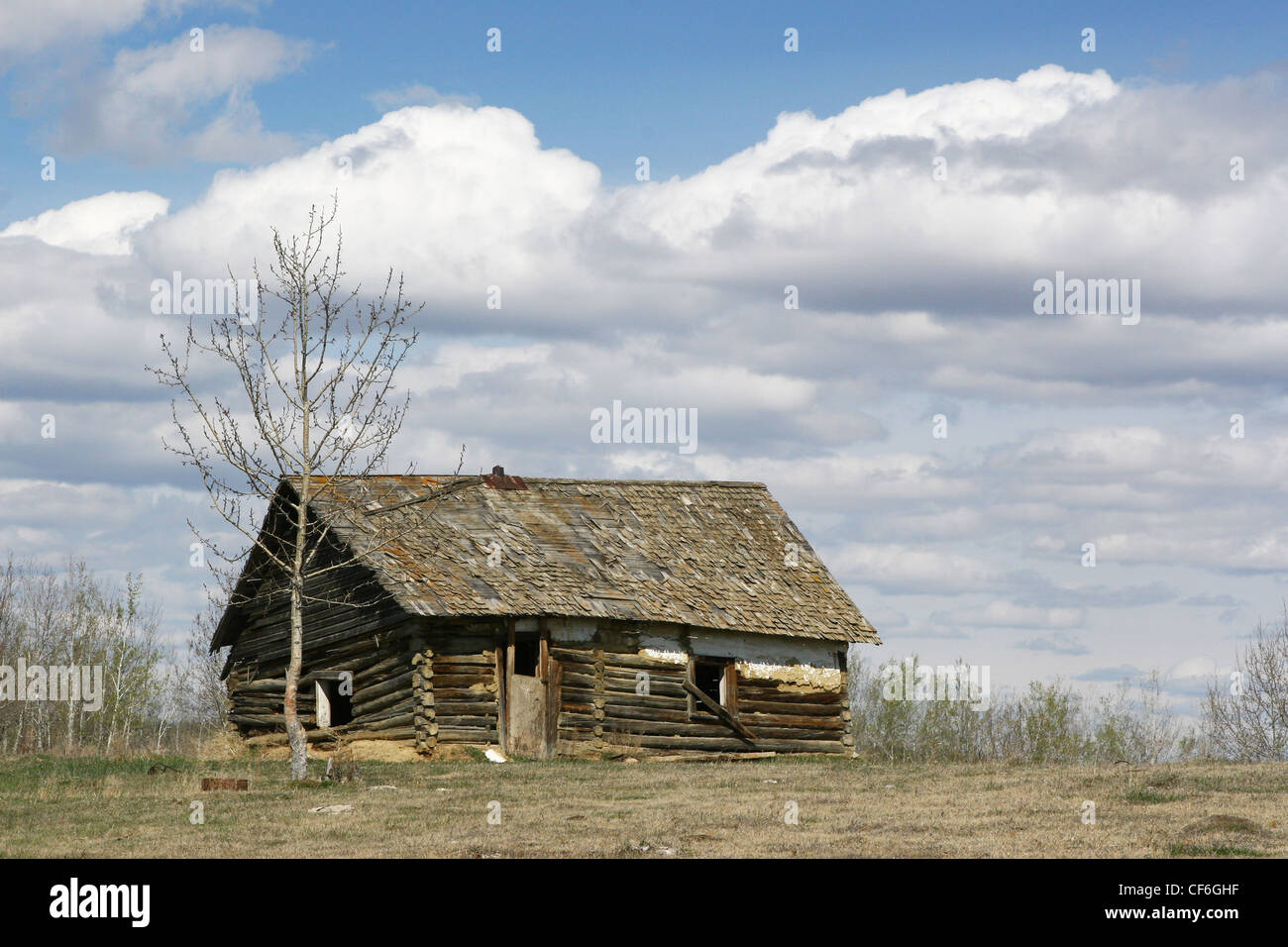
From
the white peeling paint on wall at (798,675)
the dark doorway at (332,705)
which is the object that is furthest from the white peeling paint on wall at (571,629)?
the dark doorway at (332,705)

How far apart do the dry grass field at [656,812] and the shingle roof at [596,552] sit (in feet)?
16.5

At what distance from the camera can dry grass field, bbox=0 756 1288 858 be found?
14.6 m

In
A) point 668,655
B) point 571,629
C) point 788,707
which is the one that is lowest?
point 788,707

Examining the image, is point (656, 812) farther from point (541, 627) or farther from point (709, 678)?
point (709, 678)

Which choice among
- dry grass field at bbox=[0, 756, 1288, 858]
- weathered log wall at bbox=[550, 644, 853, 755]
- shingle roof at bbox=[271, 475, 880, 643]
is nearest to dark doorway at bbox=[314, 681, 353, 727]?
shingle roof at bbox=[271, 475, 880, 643]

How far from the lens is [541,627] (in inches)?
1142

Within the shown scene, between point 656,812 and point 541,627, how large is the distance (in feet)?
37.5

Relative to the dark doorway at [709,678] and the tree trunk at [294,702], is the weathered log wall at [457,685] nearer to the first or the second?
the tree trunk at [294,702]

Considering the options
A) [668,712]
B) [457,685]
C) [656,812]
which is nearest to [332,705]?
[457,685]

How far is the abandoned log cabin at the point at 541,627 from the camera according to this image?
92.1ft

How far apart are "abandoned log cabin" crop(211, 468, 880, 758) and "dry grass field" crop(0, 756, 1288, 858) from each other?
3.90 meters

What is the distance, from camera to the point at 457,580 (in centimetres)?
2838
